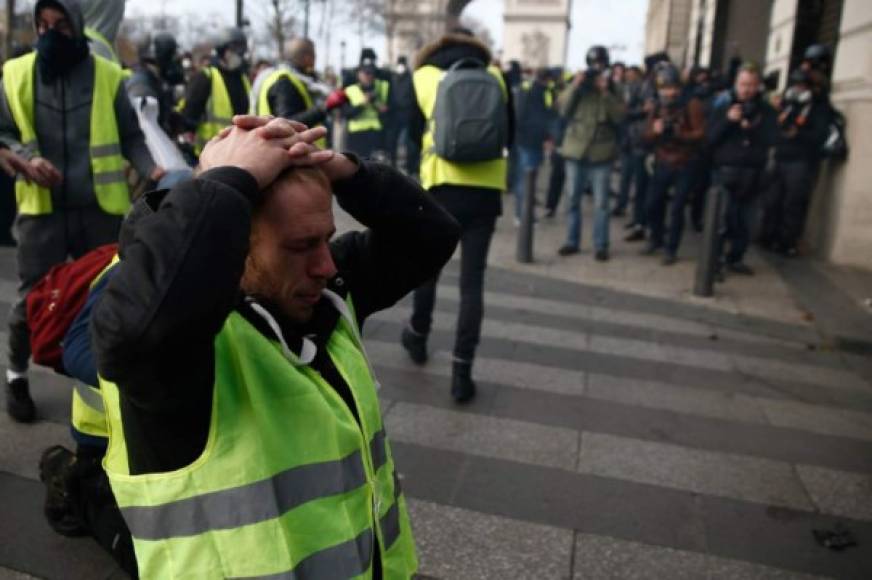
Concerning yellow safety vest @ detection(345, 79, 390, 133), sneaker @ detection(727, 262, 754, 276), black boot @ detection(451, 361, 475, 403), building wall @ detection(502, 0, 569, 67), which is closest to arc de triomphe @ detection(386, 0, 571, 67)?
building wall @ detection(502, 0, 569, 67)

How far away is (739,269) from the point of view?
802 centimetres

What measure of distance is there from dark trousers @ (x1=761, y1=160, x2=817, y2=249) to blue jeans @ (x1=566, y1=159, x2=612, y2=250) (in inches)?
83.4

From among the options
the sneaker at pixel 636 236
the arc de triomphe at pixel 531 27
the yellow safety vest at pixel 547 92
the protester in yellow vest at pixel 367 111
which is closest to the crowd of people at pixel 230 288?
the sneaker at pixel 636 236

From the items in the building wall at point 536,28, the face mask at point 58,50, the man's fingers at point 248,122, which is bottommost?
the man's fingers at point 248,122

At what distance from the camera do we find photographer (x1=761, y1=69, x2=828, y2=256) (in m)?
8.36

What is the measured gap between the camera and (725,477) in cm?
363

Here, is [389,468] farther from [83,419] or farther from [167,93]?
[167,93]

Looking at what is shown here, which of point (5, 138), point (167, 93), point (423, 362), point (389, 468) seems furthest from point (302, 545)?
point (167, 93)

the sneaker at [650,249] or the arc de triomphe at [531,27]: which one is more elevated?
the arc de triomphe at [531,27]

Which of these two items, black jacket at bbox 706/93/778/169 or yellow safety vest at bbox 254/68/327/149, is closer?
yellow safety vest at bbox 254/68/327/149

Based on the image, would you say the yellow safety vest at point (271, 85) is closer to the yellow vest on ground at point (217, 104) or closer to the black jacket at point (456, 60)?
the yellow vest on ground at point (217, 104)

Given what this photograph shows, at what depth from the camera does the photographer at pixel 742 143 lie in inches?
294

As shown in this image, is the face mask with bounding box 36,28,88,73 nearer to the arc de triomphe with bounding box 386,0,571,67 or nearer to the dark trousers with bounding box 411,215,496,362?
the dark trousers with bounding box 411,215,496,362

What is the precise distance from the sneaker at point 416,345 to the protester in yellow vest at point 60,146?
6.02 feet
